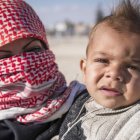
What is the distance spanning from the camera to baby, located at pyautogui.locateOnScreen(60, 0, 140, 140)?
212 cm

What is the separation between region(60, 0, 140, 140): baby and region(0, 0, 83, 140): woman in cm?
21

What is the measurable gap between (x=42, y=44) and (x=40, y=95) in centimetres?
35

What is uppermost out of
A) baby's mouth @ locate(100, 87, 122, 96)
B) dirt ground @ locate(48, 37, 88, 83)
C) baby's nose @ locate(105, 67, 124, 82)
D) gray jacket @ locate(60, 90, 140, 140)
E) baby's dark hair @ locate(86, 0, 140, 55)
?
baby's dark hair @ locate(86, 0, 140, 55)

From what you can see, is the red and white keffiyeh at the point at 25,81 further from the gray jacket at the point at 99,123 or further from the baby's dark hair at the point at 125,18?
the baby's dark hair at the point at 125,18

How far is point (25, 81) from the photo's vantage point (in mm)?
2479

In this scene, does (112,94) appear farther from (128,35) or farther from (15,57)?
(15,57)

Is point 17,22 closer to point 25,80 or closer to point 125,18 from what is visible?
point 25,80

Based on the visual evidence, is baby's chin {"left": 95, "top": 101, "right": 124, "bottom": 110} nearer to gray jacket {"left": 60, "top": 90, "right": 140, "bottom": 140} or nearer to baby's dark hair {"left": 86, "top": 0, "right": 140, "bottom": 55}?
gray jacket {"left": 60, "top": 90, "right": 140, "bottom": 140}

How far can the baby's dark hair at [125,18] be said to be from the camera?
2.22 metres

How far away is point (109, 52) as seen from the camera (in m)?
2.18

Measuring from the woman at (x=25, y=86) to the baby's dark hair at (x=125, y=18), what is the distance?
37 centimetres

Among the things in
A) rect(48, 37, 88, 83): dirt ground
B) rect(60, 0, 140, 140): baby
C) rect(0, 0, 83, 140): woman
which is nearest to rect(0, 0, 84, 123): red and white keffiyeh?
rect(0, 0, 83, 140): woman

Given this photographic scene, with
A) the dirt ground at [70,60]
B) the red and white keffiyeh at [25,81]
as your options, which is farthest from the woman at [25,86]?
the dirt ground at [70,60]

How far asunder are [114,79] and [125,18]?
0.36 metres
